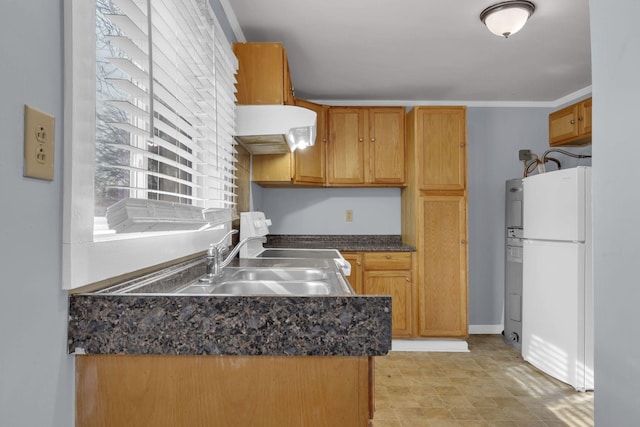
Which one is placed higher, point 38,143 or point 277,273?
point 38,143

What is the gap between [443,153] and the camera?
354 cm

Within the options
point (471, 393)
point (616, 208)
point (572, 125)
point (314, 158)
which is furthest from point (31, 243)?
point (572, 125)

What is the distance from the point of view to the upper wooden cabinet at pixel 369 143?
12.5 ft

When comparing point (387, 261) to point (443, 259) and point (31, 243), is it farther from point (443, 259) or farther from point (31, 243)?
point (31, 243)

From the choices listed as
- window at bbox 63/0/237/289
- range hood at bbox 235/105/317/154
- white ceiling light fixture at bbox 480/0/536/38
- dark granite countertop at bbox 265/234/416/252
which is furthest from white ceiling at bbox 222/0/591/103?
dark granite countertop at bbox 265/234/416/252

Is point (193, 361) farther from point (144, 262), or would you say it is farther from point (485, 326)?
point (485, 326)

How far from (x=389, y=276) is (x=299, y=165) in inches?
51.0

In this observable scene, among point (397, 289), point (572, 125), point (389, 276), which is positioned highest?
point (572, 125)

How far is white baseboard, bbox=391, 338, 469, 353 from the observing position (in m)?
3.53

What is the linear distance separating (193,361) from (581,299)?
2.81 m

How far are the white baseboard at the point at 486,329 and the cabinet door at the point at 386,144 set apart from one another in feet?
5.70

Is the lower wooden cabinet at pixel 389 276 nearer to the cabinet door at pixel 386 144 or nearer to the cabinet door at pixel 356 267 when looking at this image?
the cabinet door at pixel 356 267

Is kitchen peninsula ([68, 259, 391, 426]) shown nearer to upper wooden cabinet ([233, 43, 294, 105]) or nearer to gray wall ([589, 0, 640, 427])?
gray wall ([589, 0, 640, 427])

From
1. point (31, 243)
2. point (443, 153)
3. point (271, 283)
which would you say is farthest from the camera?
point (443, 153)
